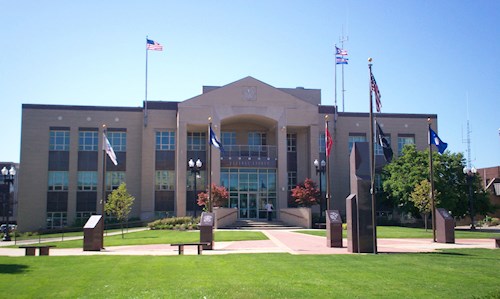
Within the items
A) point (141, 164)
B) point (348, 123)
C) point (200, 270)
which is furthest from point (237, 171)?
point (200, 270)

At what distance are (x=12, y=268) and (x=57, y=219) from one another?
110 feet

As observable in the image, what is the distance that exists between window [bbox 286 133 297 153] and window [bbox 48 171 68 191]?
21585 millimetres

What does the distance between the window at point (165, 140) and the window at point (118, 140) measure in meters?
3.19

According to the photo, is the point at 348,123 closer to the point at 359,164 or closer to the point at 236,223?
the point at 236,223

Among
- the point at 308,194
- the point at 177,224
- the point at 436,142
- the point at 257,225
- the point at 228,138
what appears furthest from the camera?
the point at 228,138

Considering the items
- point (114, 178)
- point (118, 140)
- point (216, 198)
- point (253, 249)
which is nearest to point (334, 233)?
point (253, 249)

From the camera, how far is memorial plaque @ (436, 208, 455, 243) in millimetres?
25203

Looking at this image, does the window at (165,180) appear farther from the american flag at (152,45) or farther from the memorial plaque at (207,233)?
the memorial plaque at (207,233)

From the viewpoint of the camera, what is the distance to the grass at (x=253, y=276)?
11484 mm

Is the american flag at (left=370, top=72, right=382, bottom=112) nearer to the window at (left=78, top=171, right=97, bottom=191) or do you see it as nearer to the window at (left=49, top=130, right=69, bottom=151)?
the window at (left=78, top=171, right=97, bottom=191)

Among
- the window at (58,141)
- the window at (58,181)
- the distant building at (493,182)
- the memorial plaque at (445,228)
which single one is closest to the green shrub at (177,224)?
the window at (58,181)

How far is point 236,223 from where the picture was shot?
40750 millimetres

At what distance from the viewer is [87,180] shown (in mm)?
47312

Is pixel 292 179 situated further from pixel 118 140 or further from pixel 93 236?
pixel 93 236
